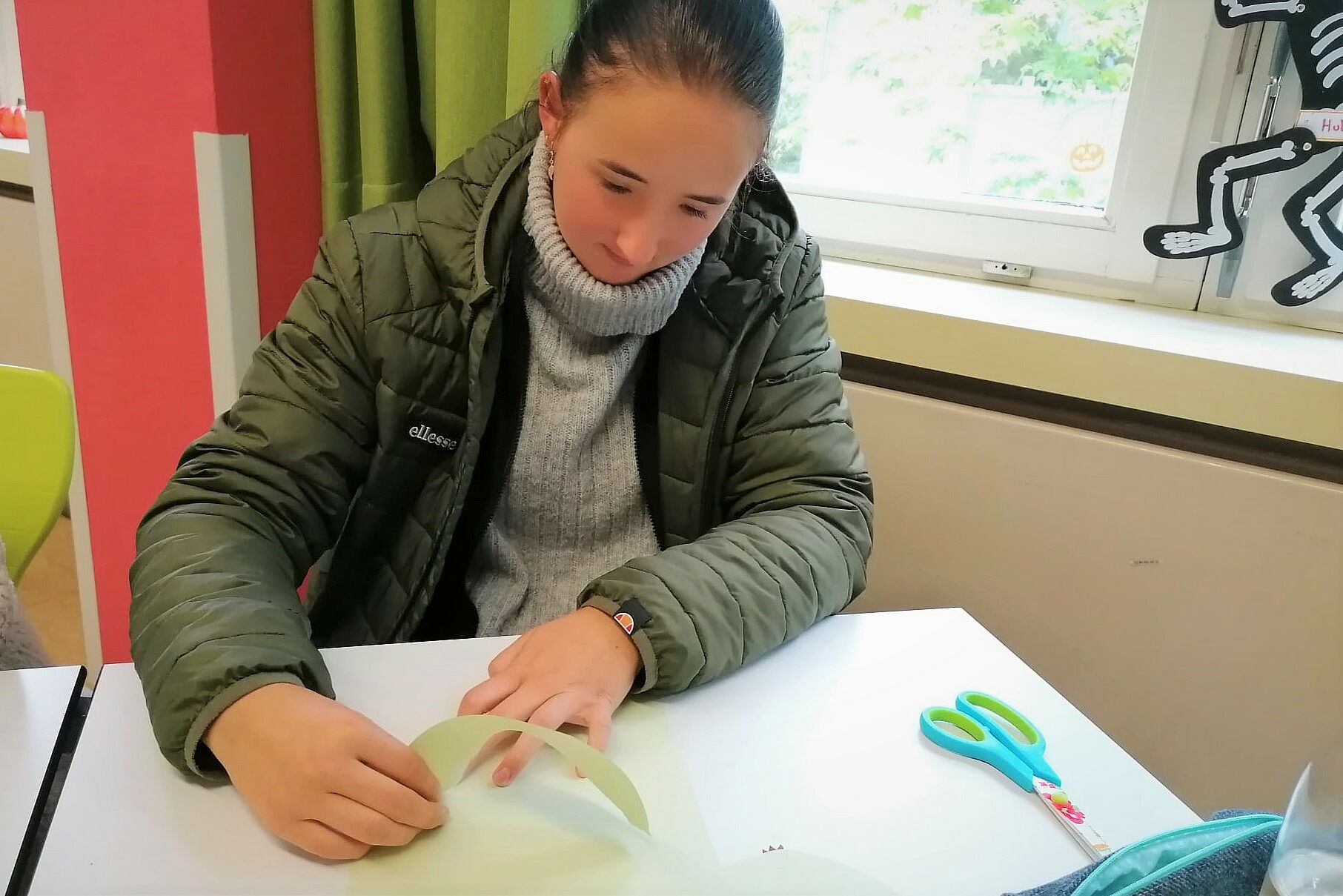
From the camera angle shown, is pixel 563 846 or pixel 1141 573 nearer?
pixel 563 846

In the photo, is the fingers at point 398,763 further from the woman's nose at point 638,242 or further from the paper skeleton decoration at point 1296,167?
the paper skeleton decoration at point 1296,167

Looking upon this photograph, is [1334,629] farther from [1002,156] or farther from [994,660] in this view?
[1002,156]

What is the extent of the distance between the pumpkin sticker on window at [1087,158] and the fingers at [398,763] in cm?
113

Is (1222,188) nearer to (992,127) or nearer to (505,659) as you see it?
(992,127)

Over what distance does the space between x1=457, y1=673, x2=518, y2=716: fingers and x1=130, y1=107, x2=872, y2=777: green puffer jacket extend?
9cm

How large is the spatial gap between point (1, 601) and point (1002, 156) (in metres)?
1.24

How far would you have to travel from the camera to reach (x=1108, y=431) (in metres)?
1.09

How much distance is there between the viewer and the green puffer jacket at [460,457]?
2.24 feet

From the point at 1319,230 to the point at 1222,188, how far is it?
0.11 meters

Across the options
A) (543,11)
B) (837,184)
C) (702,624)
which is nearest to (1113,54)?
(837,184)

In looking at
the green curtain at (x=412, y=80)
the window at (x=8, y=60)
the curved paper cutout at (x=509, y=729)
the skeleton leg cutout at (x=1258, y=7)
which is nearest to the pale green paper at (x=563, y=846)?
the curved paper cutout at (x=509, y=729)

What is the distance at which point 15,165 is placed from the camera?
2029 mm

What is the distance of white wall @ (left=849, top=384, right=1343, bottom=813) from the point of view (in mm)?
1025

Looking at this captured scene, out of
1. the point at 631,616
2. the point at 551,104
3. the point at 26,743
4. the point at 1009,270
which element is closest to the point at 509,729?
the point at 631,616
